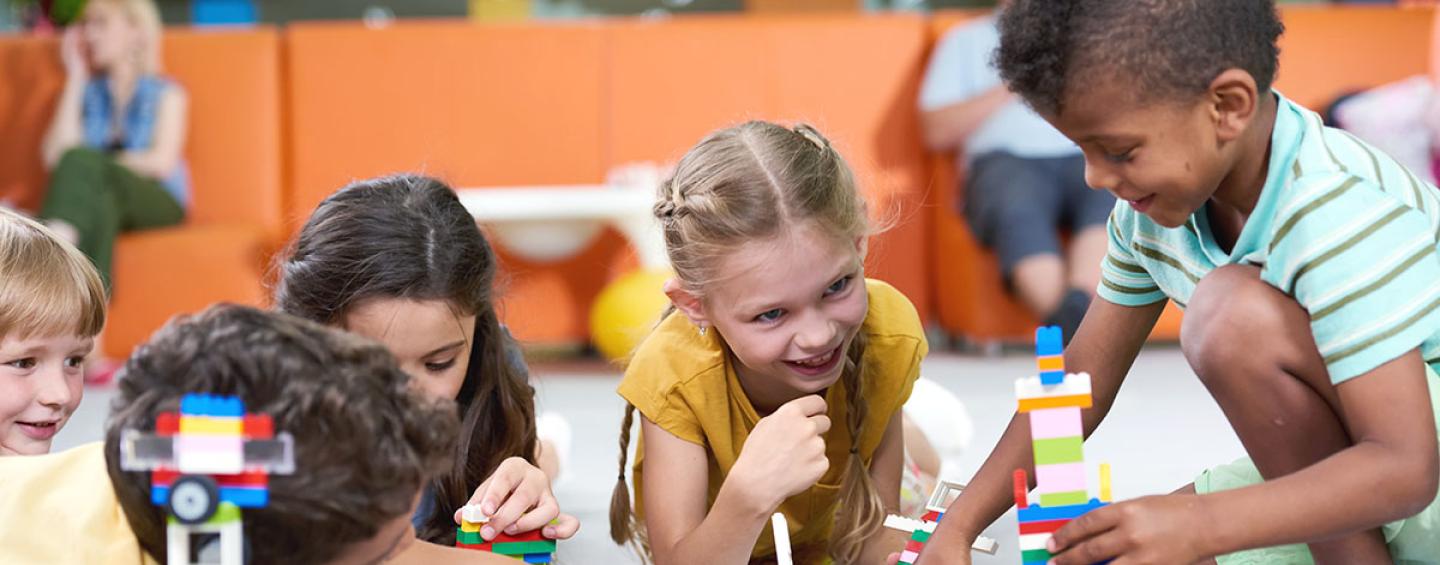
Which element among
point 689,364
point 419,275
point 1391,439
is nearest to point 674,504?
point 689,364

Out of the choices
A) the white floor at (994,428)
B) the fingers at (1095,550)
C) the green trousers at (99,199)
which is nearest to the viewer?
the fingers at (1095,550)

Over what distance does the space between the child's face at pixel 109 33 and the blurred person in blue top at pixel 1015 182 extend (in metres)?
2.22

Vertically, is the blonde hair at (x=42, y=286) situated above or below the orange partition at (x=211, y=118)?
below

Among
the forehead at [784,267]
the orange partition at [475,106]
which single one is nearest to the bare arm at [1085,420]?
the forehead at [784,267]

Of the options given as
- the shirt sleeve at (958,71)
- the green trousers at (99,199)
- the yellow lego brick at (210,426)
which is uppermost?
the shirt sleeve at (958,71)

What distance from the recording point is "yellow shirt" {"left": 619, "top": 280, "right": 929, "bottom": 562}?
5.13 feet

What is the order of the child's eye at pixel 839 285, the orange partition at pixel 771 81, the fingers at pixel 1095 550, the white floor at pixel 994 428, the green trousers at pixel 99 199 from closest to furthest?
the fingers at pixel 1095 550 → the child's eye at pixel 839 285 → the white floor at pixel 994 428 → the green trousers at pixel 99 199 → the orange partition at pixel 771 81

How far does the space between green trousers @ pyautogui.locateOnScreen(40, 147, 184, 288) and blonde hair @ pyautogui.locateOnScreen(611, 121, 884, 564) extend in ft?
8.69

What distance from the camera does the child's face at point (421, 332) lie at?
1.52 metres

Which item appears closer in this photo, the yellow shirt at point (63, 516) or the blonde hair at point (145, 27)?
the yellow shirt at point (63, 516)

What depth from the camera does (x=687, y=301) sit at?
60.4 inches

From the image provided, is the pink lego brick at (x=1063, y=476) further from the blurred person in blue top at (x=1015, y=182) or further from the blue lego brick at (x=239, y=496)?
the blurred person in blue top at (x=1015, y=182)

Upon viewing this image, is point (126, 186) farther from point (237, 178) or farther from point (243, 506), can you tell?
point (243, 506)

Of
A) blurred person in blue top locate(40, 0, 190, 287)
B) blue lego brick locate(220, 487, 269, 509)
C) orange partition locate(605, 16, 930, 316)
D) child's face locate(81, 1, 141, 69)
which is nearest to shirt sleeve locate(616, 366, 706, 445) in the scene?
blue lego brick locate(220, 487, 269, 509)
